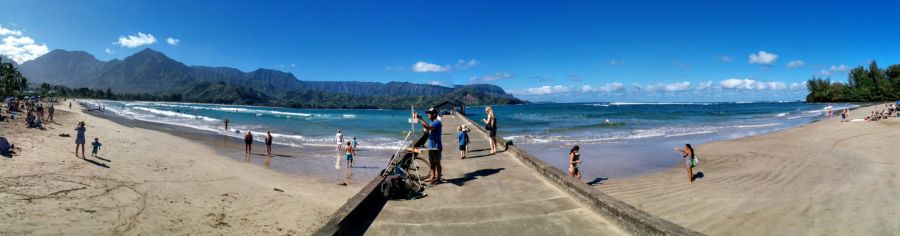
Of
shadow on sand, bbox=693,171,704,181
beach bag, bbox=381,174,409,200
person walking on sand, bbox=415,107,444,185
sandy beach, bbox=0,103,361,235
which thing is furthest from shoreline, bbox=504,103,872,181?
sandy beach, bbox=0,103,361,235

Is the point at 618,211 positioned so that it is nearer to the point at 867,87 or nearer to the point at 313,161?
the point at 313,161

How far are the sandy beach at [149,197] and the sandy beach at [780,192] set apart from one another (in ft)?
20.2

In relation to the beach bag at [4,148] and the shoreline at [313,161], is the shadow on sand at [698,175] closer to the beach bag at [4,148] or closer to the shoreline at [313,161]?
the shoreline at [313,161]

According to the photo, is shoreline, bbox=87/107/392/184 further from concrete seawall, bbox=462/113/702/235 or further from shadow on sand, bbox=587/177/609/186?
concrete seawall, bbox=462/113/702/235

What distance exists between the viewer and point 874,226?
5934 mm

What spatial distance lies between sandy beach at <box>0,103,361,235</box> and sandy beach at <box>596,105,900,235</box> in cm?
615

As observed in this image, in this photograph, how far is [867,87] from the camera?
291 feet

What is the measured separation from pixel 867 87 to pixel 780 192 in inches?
4550

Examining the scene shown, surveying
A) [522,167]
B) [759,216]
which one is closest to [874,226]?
[759,216]

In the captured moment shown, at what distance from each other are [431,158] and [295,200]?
3071 millimetres

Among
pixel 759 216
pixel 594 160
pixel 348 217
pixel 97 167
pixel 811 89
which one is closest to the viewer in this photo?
pixel 348 217

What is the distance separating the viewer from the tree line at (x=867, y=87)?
81000mm

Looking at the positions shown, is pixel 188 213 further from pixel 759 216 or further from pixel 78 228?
pixel 759 216

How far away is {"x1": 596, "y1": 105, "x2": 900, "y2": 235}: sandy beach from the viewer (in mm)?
6086
